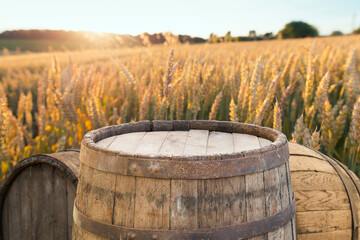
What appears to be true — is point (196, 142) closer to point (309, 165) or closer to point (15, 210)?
point (309, 165)

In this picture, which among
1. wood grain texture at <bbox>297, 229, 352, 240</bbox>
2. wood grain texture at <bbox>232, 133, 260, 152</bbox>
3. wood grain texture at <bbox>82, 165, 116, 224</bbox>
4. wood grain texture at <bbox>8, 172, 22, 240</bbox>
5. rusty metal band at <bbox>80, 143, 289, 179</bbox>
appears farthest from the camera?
wood grain texture at <bbox>8, 172, 22, 240</bbox>

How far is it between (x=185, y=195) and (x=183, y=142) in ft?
1.46

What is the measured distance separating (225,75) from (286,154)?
2.19 m

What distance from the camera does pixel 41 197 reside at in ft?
8.08

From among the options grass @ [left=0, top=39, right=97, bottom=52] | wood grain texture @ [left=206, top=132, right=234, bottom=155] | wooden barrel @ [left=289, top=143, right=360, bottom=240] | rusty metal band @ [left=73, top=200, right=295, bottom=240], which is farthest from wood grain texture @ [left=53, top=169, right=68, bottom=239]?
grass @ [left=0, top=39, right=97, bottom=52]

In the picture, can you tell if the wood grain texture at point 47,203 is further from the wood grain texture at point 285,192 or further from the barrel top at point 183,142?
the wood grain texture at point 285,192

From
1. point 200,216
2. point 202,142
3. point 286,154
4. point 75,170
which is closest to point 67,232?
point 75,170

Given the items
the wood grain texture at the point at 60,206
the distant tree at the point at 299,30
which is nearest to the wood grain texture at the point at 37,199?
the wood grain texture at the point at 60,206

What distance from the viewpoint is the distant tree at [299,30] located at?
60.5 m

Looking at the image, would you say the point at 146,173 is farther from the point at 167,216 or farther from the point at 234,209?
the point at 234,209

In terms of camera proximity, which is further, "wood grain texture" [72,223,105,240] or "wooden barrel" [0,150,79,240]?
"wooden barrel" [0,150,79,240]

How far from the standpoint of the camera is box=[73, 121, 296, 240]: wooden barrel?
1.29 metres

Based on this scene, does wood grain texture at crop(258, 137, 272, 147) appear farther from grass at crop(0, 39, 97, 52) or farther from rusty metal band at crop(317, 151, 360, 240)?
grass at crop(0, 39, 97, 52)

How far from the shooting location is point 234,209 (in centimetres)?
133
